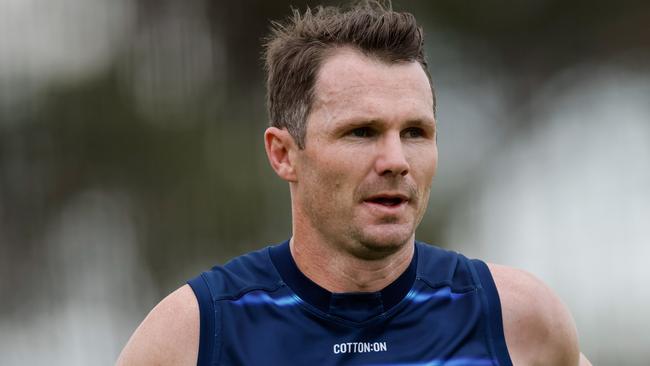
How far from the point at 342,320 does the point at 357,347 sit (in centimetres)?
10

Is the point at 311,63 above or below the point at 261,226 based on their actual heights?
above

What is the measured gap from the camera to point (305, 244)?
150 inches

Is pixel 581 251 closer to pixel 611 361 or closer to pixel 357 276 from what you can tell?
pixel 611 361

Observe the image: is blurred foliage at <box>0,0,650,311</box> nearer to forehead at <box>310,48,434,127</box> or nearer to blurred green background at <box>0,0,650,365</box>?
blurred green background at <box>0,0,650,365</box>

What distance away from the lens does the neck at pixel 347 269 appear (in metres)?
3.73

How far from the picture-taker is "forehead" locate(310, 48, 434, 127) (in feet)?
11.8

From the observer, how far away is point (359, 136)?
3611 millimetres

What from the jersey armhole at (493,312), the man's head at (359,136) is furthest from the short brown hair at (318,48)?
the jersey armhole at (493,312)

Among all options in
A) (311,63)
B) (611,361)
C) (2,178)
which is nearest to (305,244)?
(311,63)

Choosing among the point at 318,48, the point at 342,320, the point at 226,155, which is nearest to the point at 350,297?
the point at 342,320

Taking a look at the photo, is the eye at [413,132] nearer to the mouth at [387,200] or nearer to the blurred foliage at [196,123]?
the mouth at [387,200]

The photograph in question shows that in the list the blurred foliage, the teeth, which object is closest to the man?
the teeth

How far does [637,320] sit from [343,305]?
515 cm

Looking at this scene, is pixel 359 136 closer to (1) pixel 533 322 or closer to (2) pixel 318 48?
(2) pixel 318 48
